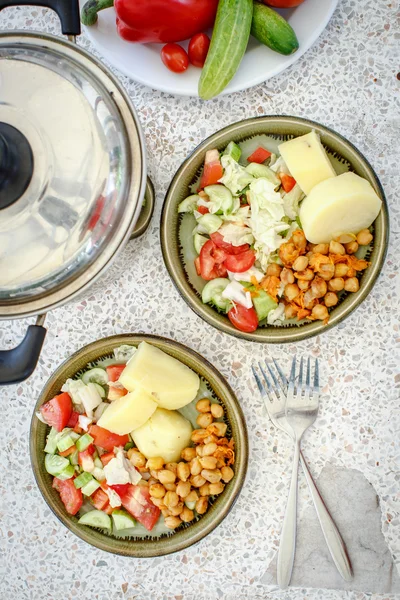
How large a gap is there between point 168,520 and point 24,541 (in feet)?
1.55

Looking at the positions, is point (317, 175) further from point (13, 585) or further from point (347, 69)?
Answer: point (13, 585)

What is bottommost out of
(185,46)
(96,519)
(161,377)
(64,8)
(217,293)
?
(96,519)

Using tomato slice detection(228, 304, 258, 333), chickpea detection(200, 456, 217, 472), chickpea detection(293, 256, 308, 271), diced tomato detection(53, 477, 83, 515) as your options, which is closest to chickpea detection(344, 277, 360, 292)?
chickpea detection(293, 256, 308, 271)

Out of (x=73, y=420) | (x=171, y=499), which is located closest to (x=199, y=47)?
(x=73, y=420)

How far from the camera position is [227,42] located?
4.24ft

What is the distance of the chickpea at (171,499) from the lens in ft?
4.59

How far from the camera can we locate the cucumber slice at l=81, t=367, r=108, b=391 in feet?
4.91

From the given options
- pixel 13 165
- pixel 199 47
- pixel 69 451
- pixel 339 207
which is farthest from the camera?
pixel 69 451

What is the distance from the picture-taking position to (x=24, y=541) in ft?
5.29

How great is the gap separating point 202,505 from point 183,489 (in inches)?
2.6

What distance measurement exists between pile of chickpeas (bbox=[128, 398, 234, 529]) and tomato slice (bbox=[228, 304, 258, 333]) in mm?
208

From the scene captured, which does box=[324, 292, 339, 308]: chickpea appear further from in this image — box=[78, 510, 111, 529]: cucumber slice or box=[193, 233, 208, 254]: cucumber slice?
box=[78, 510, 111, 529]: cucumber slice

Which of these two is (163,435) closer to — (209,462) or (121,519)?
(209,462)

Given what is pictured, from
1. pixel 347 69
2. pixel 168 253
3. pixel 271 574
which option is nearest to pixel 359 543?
pixel 271 574
